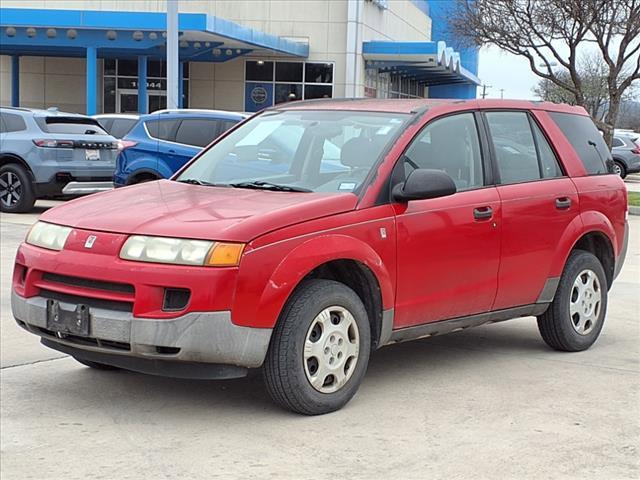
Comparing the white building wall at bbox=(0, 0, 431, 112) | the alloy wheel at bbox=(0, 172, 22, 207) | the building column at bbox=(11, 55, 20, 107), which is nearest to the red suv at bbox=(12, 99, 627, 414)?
the alloy wheel at bbox=(0, 172, 22, 207)

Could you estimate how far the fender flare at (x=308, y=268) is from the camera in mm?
4848

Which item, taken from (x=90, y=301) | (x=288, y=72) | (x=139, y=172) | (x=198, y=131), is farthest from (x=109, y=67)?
(x=90, y=301)

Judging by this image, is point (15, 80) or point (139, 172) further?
point (15, 80)

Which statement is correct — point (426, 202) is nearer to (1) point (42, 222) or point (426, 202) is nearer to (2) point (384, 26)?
(1) point (42, 222)

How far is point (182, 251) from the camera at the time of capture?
4.80 metres

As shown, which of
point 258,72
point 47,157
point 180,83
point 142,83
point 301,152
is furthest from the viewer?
point 258,72

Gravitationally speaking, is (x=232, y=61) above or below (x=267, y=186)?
above

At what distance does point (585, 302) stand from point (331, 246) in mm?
2529

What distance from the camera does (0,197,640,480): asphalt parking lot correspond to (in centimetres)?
449

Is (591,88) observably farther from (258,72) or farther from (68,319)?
(68,319)

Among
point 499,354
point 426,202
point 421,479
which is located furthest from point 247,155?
point 421,479

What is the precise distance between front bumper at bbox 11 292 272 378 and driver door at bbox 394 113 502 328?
3.65 feet

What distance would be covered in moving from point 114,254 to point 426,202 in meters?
1.88

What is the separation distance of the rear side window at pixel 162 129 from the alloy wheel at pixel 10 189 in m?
2.58
